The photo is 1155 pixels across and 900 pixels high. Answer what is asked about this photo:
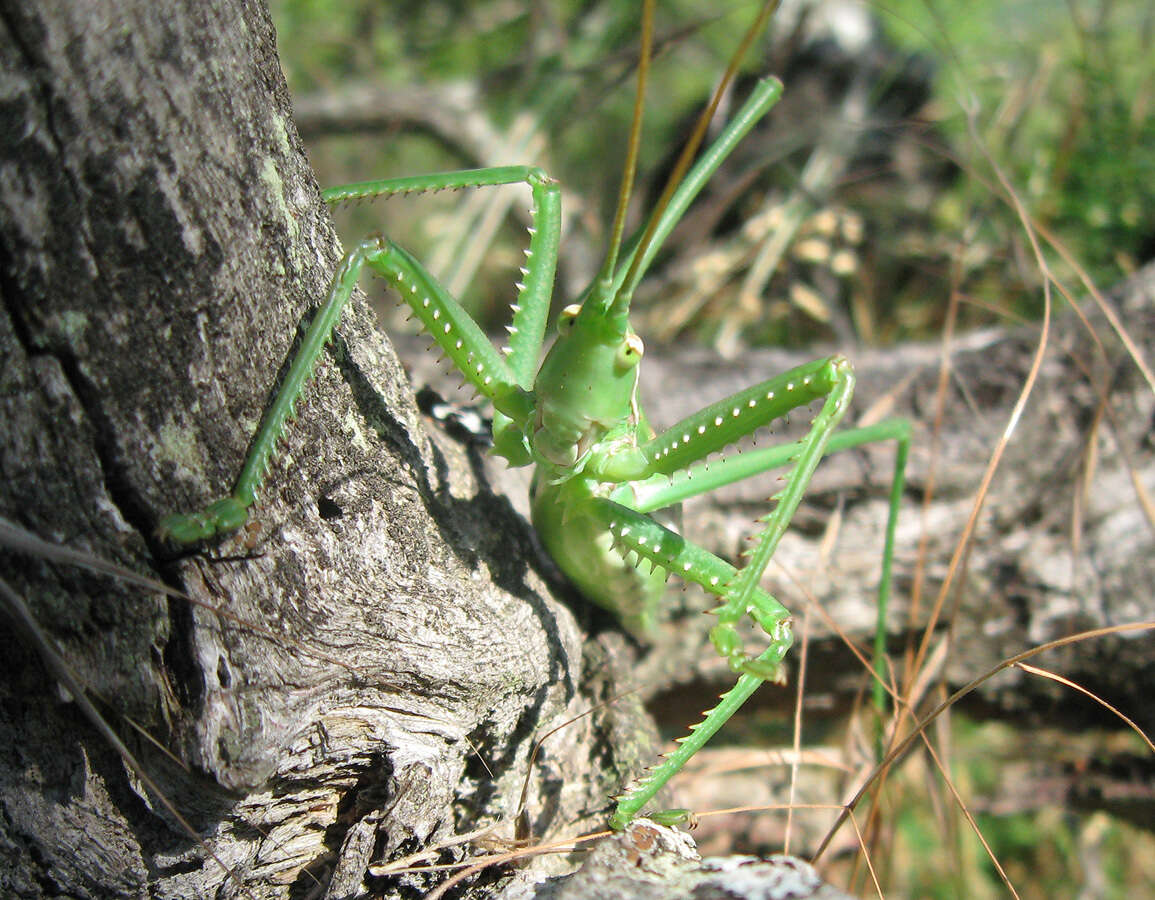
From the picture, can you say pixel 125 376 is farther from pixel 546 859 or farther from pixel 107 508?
pixel 546 859

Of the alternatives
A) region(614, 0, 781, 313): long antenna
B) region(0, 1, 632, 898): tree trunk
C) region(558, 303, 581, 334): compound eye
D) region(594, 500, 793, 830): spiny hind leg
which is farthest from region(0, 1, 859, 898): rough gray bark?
region(614, 0, 781, 313): long antenna

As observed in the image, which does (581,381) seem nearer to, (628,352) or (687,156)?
(628,352)

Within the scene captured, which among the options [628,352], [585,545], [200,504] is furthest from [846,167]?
[200,504]

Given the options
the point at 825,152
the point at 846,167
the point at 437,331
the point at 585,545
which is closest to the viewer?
the point at 437,331

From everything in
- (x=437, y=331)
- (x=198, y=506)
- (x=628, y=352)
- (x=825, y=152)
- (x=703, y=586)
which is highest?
(x=825, y=152)

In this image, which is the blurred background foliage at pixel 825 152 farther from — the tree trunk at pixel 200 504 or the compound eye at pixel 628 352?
the tree trunk at pixel 200 504

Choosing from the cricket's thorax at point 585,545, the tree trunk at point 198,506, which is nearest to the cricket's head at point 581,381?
the cricket's thorax at point 585,545
